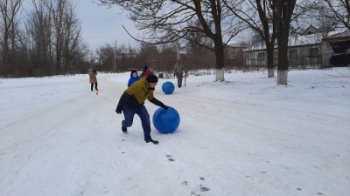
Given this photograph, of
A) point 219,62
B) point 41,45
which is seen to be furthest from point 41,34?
point 219,62

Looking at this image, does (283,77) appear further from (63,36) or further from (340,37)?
(63,36)

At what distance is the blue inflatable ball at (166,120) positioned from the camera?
7875 mm

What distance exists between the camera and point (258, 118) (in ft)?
31.3

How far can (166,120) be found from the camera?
309 inches

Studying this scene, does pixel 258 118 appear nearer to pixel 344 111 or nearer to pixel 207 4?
pixel 344 111

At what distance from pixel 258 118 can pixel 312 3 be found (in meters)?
15.6

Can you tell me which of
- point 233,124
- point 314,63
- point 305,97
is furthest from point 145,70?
point 314,63

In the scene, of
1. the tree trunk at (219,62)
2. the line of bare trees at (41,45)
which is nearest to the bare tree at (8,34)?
the line of bare trees at (41,45)

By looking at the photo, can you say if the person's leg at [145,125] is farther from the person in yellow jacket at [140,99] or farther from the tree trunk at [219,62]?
the tree trunk at [219,62]

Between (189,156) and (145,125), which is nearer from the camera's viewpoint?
(189,156)

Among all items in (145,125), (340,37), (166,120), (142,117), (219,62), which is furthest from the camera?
(340,37)

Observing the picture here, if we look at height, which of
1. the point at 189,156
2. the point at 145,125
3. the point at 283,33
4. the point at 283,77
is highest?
the point at 283,33

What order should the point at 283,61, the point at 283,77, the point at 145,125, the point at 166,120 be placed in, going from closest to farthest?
the point at 145,125 → the point at 166,120 → the point at 283,77 → the point at 283,61

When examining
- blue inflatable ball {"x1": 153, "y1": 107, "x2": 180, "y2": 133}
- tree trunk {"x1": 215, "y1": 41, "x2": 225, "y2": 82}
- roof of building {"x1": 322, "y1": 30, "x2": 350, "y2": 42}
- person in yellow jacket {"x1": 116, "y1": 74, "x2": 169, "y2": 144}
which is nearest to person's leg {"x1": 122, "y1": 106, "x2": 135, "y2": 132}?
person in yellow jacket {"x1": 116, "y1": 74, "x2": 169, "y2": 144}
